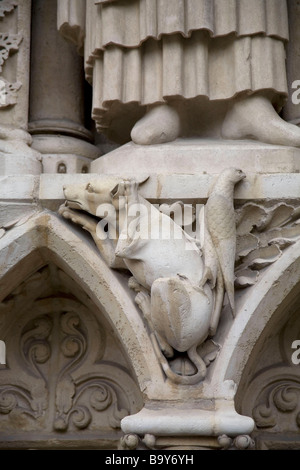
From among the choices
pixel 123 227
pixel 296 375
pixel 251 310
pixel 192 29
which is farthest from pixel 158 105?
pixel 296 375

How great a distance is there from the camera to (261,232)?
229 cm

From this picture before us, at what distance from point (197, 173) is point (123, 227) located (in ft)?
0.78

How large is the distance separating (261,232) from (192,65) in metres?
A: 0.46

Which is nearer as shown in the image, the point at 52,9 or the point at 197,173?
the point at 197,173

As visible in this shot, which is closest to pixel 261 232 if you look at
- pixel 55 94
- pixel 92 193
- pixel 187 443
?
pixel 92 193

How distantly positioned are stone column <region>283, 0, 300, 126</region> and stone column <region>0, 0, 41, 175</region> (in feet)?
2.28

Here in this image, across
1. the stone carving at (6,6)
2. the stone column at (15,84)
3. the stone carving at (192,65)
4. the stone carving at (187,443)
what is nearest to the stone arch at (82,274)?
the stone carving at (187,443)

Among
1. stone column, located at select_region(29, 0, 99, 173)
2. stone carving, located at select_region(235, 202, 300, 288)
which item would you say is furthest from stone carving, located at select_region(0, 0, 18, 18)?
stone carving, located at select_region(235, 202, 300, 288)

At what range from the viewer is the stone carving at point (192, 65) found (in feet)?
7.77

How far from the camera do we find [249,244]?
2287 millimetres

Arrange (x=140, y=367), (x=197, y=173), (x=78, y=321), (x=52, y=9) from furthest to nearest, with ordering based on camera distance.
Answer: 1. (x=52, y=9)
2. (x=78, y=321)
3. (x=197, y=173)
4. (x=140, y=367)

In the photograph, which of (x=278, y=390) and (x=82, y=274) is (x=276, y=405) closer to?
(x=278, y=390)

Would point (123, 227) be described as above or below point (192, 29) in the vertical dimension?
below

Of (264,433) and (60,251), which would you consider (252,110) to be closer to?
(60,251)
